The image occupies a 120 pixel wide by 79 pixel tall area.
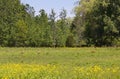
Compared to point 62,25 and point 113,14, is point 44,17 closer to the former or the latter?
point 62,25

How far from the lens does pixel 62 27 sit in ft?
320

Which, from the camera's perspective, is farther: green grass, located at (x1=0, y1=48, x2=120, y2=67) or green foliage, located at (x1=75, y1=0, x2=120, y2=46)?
green foliage, located at (x1=75, y1=0, x2=120, y2=46)

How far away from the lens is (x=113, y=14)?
74875 millimetres

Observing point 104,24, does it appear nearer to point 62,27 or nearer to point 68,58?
A: point 62,27

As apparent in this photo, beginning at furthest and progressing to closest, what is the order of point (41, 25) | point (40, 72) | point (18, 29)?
point (41, 25) < point (18, 29) < point (40, 72)

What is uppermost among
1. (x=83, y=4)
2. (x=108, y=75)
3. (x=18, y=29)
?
(x=83, y=4)

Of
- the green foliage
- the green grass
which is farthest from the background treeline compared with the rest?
the green grass

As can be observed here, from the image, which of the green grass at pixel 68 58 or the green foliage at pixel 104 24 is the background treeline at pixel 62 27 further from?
the green grass at pixel 68 58

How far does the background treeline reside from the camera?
7362 centimetres

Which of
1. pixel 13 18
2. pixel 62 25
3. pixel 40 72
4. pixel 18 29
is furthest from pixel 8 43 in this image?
pixel 40 72

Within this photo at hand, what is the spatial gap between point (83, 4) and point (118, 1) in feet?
72.3

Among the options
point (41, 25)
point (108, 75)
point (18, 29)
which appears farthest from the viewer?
point (41, 25)

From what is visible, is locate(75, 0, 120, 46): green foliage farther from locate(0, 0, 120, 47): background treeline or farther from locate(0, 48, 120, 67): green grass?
locate(0, 48, 120, 67): green grass

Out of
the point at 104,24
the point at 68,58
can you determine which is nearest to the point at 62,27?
the point at 104,24
